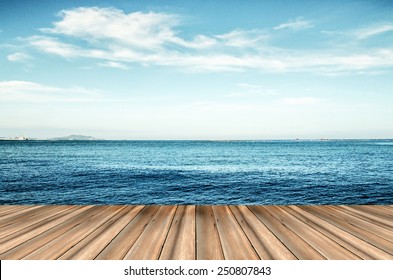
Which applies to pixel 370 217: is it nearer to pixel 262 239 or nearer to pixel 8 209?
pixel 262 239

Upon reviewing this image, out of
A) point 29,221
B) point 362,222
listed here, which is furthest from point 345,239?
point 29,221

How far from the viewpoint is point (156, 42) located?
11852 millimetres

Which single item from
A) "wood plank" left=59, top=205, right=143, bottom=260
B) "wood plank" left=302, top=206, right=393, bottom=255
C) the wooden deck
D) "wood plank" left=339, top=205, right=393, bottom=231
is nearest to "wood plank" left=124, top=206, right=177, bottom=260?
the wooden deck

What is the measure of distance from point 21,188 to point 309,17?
17264 millimetres

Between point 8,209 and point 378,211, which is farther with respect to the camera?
point 8,209

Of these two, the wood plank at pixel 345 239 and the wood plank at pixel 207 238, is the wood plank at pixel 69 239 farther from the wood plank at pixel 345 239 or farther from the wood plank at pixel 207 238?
the wood plank at pixel 345 239

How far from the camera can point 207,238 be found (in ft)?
7.94

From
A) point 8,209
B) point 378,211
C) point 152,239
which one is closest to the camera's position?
point 152,239

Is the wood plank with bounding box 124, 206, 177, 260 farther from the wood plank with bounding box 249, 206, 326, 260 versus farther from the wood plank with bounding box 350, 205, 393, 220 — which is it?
the wood plank with bounding box 350, 205, 393, 220

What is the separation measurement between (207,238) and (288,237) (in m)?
0.81

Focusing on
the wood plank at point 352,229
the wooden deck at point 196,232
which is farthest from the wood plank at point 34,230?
the wood plank at point 352,229

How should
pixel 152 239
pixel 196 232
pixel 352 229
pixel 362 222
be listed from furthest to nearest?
pixel 362 222
pixel 352 229
pixel 196 232
pixel 152 239

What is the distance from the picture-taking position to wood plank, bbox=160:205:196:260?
2.04 meters
